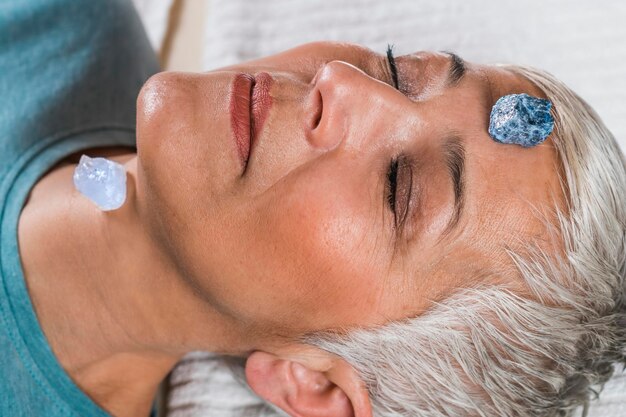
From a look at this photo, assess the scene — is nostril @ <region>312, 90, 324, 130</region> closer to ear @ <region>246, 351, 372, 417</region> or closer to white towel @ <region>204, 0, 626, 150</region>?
ear @ <region>246, 351, 372, 417</region>

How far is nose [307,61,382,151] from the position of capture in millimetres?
1021

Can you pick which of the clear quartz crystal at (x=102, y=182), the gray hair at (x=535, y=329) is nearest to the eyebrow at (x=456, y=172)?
the gray hair at (x=535, y=329)

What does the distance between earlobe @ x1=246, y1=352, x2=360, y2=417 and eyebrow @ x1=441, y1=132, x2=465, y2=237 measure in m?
0.35

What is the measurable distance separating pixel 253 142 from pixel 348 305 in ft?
0.95

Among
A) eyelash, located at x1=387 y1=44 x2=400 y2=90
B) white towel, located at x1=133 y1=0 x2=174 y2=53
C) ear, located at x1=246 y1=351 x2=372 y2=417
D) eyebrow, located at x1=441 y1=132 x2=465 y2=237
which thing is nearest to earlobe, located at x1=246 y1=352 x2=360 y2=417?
ear, located at x1=246 y1=351 x2=372 y2=417

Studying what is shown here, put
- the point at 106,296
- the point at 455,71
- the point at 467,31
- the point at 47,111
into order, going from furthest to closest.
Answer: the point at 467,31, the point at 47,111, the point at 106,296, the point at 455,71

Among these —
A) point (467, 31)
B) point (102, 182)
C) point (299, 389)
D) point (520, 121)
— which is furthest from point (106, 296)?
point (467, 31)

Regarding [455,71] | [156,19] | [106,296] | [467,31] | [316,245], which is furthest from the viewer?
[156,19]

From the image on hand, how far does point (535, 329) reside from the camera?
3.48ft

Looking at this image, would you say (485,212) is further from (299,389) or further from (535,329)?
(299,389)

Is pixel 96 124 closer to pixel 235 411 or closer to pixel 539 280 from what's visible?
pixel 235 411

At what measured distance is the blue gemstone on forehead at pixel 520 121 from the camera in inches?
39.4

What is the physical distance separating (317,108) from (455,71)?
24 cm

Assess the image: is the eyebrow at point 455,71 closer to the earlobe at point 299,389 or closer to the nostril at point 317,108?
the nostril at point 317,108
